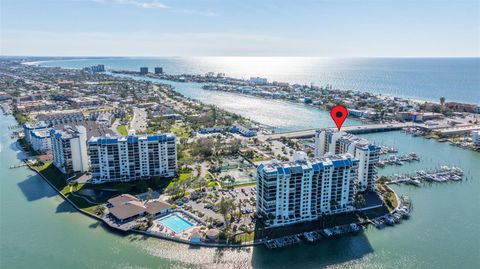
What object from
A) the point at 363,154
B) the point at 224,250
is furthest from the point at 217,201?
the point at 363,154

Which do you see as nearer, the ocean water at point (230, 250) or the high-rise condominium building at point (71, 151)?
the ocean water at point (230, 250)

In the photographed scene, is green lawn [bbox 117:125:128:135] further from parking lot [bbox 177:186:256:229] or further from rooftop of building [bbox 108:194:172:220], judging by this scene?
parking lot [bbox 177:186:256:229]

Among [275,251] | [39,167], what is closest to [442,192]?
[275,251]

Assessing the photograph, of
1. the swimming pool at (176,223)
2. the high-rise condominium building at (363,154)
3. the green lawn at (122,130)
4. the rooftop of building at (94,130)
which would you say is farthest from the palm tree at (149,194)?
the green lawn at (122,130)

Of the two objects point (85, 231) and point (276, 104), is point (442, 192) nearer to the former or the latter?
point (85, 231)

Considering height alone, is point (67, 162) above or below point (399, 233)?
above

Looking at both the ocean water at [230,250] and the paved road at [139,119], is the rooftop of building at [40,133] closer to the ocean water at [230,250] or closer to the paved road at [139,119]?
the ocean water at [230,250]
